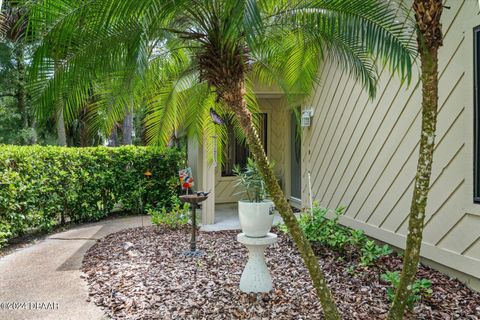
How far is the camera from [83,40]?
277cm

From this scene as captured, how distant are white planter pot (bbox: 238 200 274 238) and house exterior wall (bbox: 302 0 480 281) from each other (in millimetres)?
1867

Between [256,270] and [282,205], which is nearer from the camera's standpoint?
[282,205]

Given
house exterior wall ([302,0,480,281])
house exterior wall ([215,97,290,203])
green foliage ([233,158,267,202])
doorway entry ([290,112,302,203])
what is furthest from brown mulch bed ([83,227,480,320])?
house exterior wall ([215,97,290,203])

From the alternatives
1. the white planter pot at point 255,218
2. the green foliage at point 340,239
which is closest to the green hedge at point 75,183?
the white planter pot at point 255,218

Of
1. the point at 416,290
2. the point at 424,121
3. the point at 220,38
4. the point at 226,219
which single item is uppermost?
the point at 220,38

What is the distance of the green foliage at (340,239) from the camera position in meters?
4.02

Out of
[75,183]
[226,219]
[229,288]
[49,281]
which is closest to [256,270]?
[229,288]

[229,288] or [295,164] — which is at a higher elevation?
[295,164]

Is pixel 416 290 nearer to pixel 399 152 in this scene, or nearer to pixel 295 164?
pixel 399 152

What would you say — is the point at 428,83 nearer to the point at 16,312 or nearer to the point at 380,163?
the point at 380,163

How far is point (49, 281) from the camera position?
13.1ft

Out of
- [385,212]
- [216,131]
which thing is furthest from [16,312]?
[385,212]

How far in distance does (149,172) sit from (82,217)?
178 cm

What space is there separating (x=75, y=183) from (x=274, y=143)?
16.4ft
